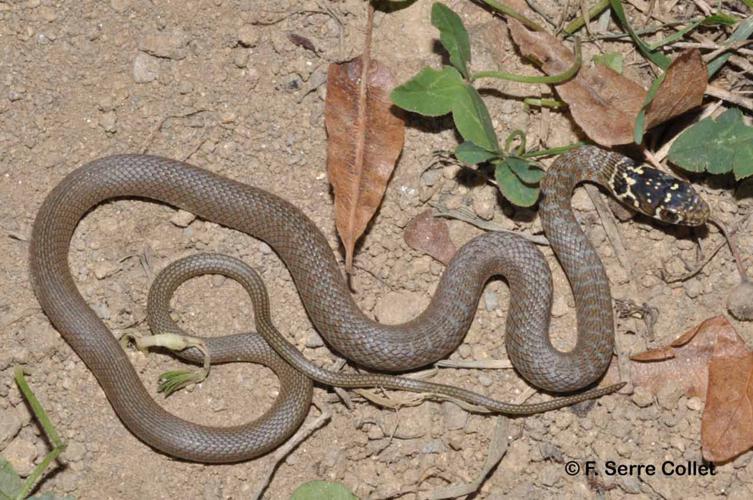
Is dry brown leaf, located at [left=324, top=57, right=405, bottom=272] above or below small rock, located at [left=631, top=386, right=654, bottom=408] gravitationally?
above

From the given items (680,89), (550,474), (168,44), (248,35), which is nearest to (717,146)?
(680,89)

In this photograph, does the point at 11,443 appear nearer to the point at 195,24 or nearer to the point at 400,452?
the point at 400,452

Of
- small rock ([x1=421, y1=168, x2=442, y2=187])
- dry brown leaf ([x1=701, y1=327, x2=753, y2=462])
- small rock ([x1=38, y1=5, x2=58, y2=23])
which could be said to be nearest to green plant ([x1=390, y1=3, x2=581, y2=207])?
small rock ([x1=421, y1=168, x2=442, y2=187])

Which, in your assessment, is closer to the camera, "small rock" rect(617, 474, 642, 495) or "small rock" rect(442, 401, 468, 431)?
"small rock" rect(617, 474, 642, 495)

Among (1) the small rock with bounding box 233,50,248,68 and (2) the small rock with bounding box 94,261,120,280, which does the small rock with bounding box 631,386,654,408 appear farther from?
(2) the small rock with bounding box 94,261,120,280

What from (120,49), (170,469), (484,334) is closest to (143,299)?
(170,469)

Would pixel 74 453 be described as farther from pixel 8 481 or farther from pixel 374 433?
pixel 374 433
